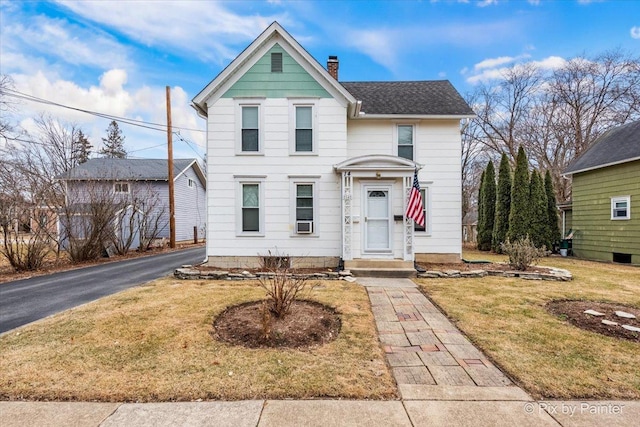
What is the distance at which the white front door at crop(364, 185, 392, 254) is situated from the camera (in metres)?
9.44

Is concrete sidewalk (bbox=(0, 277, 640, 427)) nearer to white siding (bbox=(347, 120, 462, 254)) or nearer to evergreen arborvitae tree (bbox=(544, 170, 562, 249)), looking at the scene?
white siding (bbox=(347, 120, 462, 254))

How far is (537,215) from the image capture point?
48.0ft

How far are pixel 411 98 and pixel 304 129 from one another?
466 cm

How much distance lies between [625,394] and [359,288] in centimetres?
478

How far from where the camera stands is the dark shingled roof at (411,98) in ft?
35.1

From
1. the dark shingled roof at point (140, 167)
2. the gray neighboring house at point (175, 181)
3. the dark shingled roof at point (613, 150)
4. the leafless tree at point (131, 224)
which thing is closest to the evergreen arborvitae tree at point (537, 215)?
the dark shingled roof at point (613, 150)

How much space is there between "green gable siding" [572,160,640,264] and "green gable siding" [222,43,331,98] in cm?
1245

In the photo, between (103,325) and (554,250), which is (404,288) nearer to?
(103,325)

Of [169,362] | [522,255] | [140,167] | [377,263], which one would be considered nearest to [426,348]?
[169,362]

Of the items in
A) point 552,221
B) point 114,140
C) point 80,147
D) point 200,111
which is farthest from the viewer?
point 114,140

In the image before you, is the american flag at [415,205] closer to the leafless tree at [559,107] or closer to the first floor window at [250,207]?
the first floor window at [250,207]

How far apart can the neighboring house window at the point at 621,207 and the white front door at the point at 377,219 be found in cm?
1035

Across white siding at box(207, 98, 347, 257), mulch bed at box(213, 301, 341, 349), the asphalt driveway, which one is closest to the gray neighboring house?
the asphalt driveway

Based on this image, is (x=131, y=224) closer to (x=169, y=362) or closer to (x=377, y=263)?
(x=377, y=263)
